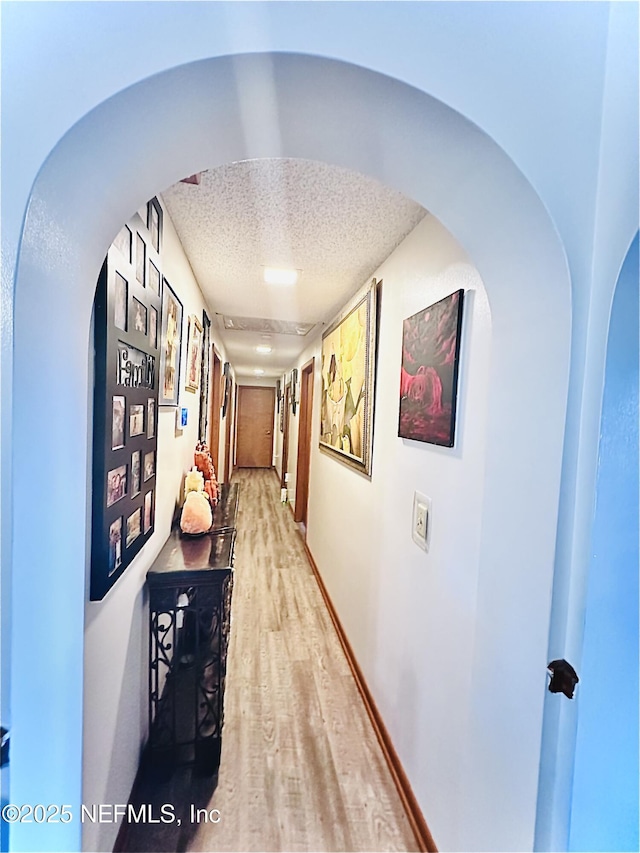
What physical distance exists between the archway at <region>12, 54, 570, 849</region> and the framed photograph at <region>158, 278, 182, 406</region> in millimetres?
673

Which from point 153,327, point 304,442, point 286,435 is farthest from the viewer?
point 286,435

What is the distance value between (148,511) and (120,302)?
0.73 m

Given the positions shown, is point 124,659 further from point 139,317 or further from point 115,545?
point 139,317

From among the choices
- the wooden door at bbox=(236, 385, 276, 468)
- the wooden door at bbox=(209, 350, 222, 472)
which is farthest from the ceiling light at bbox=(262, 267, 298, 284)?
the wooden door at bbox=(236, 385, 276, 468)

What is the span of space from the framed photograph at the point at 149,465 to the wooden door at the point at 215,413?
233 centimetres

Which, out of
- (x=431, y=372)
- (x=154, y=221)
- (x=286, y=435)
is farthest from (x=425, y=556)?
(x=286, y=435)

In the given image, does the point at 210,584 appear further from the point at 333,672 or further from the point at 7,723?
the point at 333,672

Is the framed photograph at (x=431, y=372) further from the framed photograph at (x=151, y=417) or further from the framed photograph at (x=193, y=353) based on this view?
the framed photograph at (x=193, y=353)

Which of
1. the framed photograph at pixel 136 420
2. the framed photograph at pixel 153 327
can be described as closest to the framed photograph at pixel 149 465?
the framed photograph at pixel 136 420

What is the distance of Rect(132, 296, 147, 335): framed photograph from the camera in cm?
108

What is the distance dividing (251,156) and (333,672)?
2.36 meters

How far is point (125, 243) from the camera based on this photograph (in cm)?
99

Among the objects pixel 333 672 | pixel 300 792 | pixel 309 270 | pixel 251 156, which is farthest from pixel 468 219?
pixel 333 672

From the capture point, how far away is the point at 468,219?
2.67ft
